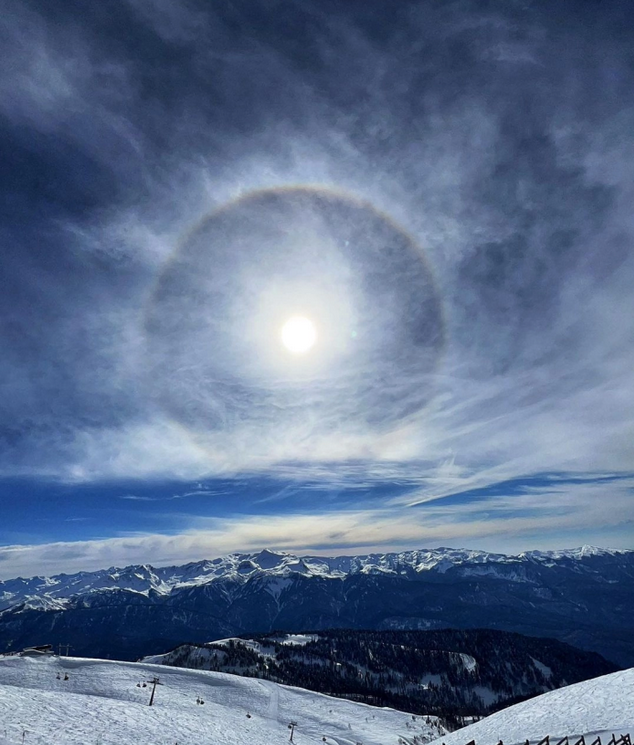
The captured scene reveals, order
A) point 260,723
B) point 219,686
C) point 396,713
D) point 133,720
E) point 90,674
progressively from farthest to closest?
point 396,713 < point 219,686 < point 90,674 < point 260,723 < point 133,720

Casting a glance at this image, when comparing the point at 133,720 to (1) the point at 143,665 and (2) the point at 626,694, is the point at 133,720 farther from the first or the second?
(1) the point at 143,665

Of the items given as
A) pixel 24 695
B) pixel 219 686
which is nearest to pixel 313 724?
pixel 219 686

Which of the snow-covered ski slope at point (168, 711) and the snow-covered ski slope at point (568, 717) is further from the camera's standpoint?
the snow-covered ski slope at point (168, 711)

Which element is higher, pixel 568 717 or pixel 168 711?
pixel 568 717

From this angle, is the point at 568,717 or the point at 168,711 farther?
the point at 168,711
